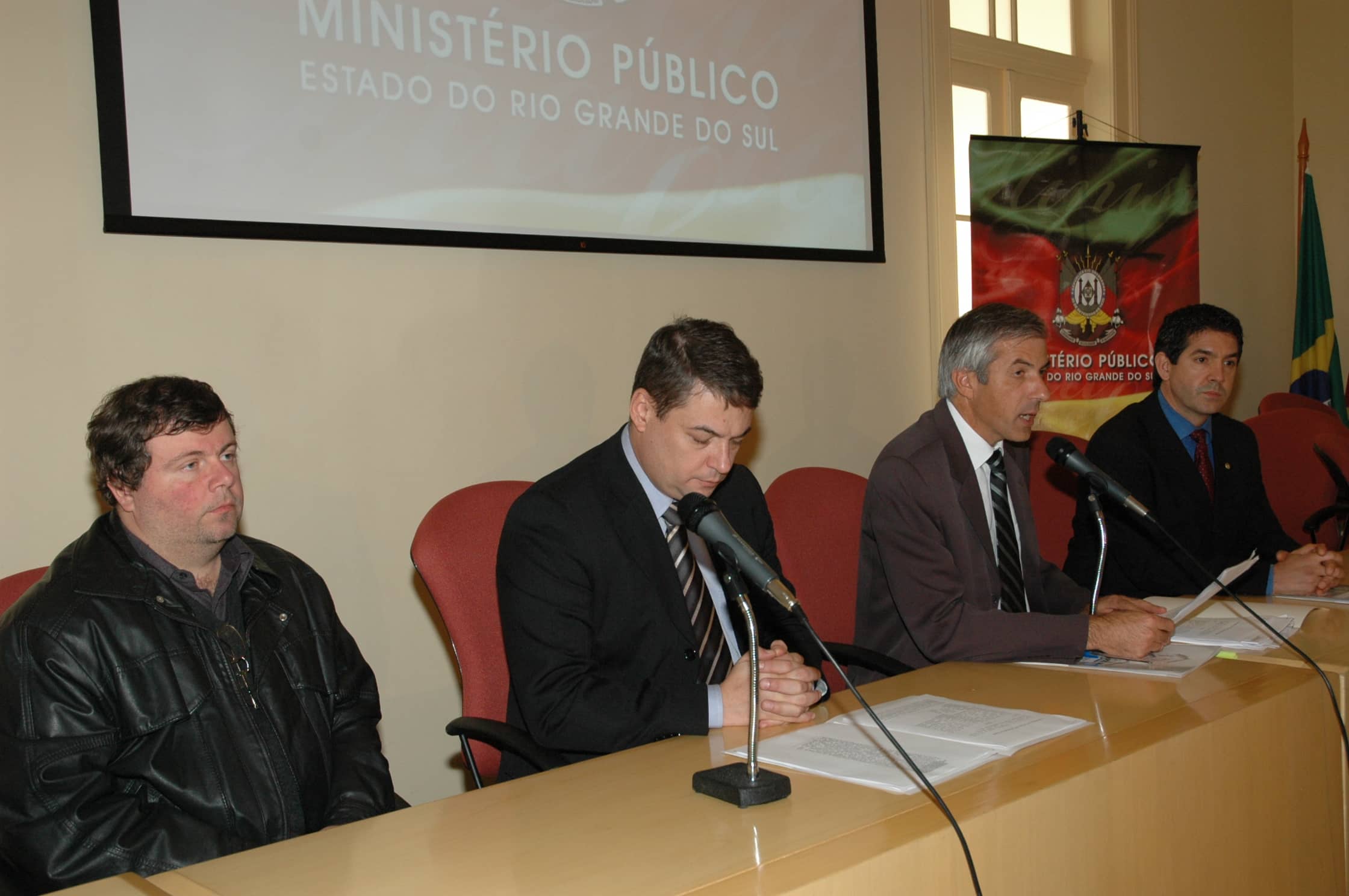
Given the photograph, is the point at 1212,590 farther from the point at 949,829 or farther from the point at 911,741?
the point at 949,829

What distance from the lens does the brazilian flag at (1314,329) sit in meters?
6.14

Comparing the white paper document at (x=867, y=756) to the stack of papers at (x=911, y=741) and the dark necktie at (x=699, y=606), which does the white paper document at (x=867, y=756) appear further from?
the dark necktie at (x=699, y=606)

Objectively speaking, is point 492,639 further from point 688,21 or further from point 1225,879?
point 688,21

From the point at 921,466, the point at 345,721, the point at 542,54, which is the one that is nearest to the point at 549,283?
the point at 542,54

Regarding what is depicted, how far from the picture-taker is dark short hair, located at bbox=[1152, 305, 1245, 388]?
3539mm

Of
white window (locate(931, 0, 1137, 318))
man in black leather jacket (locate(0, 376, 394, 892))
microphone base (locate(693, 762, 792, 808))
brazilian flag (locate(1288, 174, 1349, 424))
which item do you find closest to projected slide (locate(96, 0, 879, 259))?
white window (locate(931, 0, 1137, 318))

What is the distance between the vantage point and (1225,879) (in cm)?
186

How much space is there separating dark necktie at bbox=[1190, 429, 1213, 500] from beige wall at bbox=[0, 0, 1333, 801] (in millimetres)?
1219

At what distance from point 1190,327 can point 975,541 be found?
139cm

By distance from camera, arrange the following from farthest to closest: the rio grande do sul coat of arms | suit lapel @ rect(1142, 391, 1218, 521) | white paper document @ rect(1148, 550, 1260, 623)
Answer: the rio grande do sul coat of arms, suit lapel @ rect(1142, 391, 1218, 521), white paper document @ rect(1148, 550, 1260, 623)

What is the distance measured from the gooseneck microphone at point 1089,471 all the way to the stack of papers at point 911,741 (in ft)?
2.06

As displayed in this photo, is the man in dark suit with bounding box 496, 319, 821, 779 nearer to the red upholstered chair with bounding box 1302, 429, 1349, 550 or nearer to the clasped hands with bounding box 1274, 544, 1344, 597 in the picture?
the clasped hands with bounding box 1274, 544, 1344, 597

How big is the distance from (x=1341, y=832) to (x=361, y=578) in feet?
7.90

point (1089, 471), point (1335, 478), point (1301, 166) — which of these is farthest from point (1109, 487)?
point (1301, 166)
